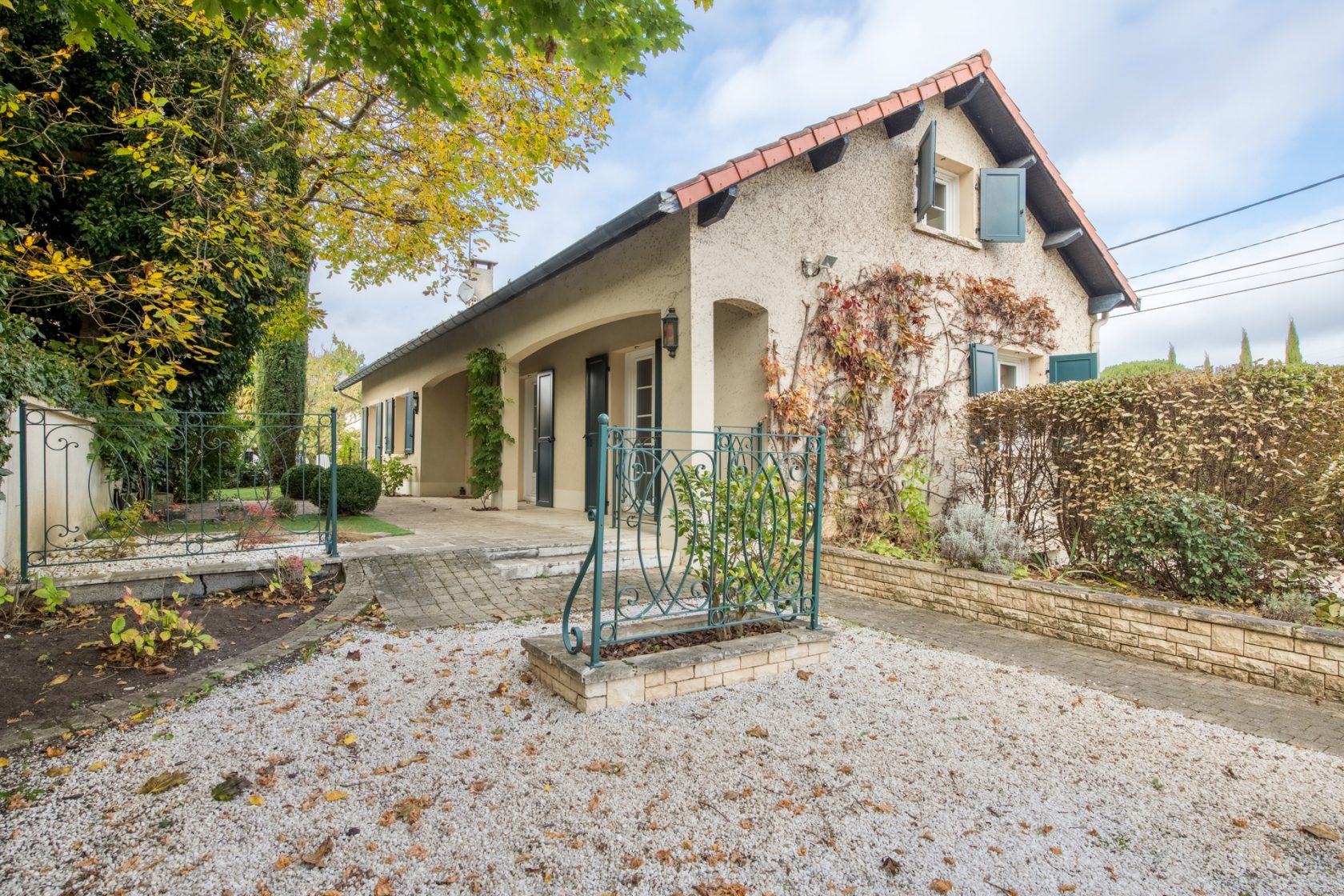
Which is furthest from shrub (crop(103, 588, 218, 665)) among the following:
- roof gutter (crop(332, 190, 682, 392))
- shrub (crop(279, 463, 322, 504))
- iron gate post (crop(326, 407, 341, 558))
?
shrub (crop(279, 463, 322, 504))

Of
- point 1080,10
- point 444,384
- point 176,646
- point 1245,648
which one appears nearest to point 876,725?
point 1245,648

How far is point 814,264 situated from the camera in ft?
22.0

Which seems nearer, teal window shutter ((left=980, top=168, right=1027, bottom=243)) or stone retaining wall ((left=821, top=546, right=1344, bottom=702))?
stone retaining wall ((left=821, top=546, right=1344, bottom=702))

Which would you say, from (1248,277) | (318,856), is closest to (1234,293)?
(1248,277)

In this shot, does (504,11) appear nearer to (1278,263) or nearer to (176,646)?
(176,646)

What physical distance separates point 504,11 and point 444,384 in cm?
1032

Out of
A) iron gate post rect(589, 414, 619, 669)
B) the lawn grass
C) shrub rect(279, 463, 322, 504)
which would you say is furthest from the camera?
shrub rect(279, 463, 322, 504)

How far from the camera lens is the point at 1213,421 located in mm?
4270

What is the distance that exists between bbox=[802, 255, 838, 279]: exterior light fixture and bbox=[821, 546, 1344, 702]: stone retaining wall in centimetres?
300

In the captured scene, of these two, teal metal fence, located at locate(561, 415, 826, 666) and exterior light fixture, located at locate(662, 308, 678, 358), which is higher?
exterior light fixture, located at locate(662, 308, 678, 358)

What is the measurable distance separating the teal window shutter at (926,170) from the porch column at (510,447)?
559 cm

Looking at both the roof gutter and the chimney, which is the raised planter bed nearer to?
the roof gutter

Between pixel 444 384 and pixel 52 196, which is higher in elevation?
pixel 52 196

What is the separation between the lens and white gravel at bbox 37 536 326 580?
4445mm
